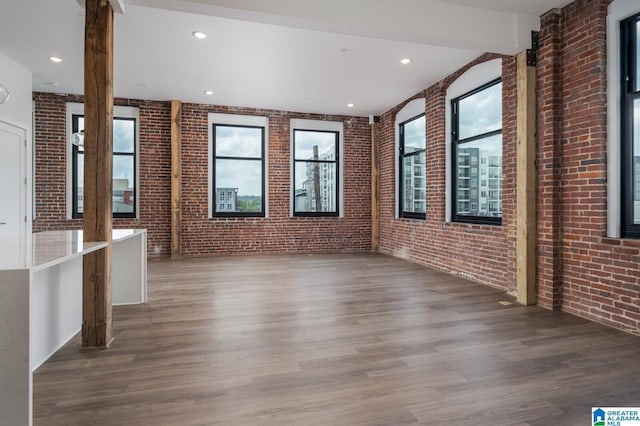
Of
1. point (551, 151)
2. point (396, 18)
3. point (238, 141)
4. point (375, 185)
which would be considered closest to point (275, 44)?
point (396, 18)

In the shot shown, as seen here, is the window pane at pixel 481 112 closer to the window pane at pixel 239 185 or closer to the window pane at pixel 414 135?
the window pane at pixel 414 135

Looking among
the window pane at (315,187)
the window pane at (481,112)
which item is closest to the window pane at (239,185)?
the window pane at (315,187)

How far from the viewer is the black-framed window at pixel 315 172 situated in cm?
804

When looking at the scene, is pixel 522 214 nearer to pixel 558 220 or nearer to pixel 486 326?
pixel 558 220

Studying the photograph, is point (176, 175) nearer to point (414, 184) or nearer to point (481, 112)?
point (414, 184)

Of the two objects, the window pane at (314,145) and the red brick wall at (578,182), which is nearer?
the red brick wall at (578,182)

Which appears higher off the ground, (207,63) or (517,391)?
(207,63)

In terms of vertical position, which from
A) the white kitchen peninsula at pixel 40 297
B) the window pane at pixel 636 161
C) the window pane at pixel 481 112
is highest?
the window pane at pixel 481 112

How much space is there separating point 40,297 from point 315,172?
20.0 ft

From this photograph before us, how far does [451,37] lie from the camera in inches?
142

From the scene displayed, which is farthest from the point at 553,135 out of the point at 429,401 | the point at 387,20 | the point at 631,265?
the point at 429,401

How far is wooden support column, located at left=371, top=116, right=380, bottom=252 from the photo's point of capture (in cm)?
817

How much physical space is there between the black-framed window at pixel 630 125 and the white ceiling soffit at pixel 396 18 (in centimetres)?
85

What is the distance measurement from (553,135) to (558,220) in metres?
0.87
